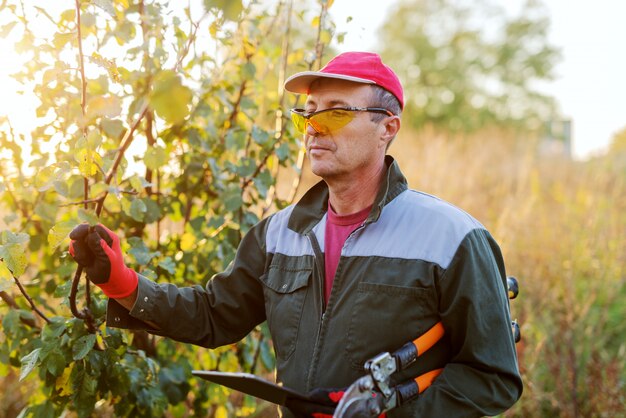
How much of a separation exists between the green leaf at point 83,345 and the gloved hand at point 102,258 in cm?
19

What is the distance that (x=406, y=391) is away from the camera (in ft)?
6.21

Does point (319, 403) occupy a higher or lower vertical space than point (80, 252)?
lower

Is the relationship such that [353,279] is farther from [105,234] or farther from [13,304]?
[13,304]

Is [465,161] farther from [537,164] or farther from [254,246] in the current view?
[254,246]

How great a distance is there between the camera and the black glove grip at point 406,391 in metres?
1.88

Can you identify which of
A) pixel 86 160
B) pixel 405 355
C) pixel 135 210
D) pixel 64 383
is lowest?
pixel 64 383

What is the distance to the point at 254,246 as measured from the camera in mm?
2498

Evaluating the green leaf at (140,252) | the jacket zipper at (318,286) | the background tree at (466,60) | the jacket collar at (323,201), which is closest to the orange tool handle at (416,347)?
the jacket zipper at (318,286)

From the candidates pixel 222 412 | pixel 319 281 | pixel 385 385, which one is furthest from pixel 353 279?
pixel 222 412

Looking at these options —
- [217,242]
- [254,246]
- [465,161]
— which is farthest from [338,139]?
[465,161]

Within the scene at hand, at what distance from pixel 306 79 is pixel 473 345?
1.05 metres

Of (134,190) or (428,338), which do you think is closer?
(428,338)

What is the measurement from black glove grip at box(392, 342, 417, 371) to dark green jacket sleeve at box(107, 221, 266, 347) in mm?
713

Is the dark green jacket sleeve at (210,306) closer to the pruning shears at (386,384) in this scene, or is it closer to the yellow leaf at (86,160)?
the yellow leaf at (86,160)
